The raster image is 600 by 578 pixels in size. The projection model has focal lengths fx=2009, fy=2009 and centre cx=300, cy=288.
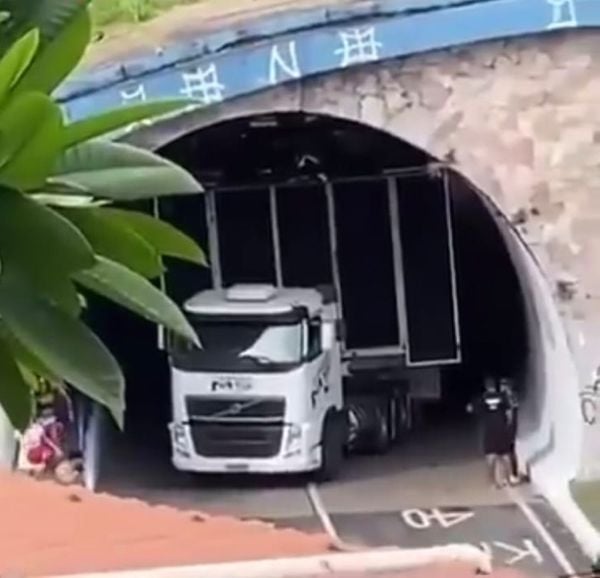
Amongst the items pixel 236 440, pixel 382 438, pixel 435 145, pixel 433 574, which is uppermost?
pixel 433 574

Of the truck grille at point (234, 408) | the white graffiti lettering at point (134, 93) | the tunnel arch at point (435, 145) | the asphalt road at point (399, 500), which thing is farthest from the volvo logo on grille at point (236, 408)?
the white graffiti lettering at point (134, 93)

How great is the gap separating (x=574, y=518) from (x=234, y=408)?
299 cm

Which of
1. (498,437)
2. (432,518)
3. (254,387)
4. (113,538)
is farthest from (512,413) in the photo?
(113,538)

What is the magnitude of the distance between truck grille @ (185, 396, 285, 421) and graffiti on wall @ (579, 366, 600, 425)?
2361mm

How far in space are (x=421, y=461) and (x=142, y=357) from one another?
3569mm

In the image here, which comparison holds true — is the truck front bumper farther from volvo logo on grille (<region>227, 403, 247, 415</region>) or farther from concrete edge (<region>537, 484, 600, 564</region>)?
concrete edge (<region>537, 484, 600, 564</region>)

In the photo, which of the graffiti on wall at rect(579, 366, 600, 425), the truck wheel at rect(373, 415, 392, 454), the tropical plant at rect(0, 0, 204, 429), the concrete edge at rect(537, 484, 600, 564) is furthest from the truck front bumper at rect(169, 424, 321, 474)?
the tropical plant at rect(0, 0, 204, 429)

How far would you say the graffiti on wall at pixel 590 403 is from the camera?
15727 millimetres

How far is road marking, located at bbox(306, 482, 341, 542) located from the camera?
14.7 m

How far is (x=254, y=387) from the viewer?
16.0 m

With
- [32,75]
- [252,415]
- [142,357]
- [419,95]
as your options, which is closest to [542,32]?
[419,95]

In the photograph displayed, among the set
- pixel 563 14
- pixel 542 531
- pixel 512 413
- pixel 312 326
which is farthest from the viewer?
pixel 512 413

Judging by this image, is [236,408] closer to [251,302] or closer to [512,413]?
[251,302]

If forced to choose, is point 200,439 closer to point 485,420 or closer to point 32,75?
point 485,420
